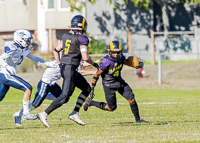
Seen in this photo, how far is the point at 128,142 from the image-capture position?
258 inches

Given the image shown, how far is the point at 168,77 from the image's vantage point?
23.3 metres

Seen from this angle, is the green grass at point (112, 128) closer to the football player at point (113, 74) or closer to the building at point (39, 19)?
the football player at point (113, 74)

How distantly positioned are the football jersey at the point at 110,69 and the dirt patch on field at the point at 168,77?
12.1 meters

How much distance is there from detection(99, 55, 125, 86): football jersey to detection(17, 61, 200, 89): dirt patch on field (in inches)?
478

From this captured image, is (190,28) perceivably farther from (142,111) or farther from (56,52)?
(56,52)

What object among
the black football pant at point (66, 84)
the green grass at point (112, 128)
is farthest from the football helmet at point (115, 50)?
the green grass at point (112, 128)

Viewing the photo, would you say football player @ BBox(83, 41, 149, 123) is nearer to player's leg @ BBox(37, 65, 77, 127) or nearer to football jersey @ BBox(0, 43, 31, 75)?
player's leg @ BBox(37, 65, 77, 127)

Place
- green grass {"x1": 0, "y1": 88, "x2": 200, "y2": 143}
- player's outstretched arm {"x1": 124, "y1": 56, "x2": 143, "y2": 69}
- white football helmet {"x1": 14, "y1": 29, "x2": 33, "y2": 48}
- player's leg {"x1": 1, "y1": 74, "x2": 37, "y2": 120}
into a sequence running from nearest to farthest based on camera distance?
green grass {"x1": 0, "y1": 88, "x2": 200, "y2": 143} → player's leg {"x1": 1, "y1": 74, "x2": 37, "y2": 120} → white football helmet {"x1": 14, "y1": 29, "x2": 33, "y2": 48} → player's outstretched arm {"x1": 124, "y1": 56, "x2": 143, "y2": 69}

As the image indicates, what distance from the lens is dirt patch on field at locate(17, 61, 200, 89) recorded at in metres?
21.5

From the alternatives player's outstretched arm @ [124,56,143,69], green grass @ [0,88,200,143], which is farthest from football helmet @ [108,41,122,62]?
green grass @ [0,88,200,143]

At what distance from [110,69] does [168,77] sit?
14889 millimetres

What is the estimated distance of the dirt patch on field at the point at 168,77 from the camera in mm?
21500

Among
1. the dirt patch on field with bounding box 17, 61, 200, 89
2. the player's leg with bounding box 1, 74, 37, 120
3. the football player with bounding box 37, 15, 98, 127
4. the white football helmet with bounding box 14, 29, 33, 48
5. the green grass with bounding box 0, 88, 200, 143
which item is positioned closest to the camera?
the green grass with bounding box 0, 88, 200, 143

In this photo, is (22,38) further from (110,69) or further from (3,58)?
(110,69)
